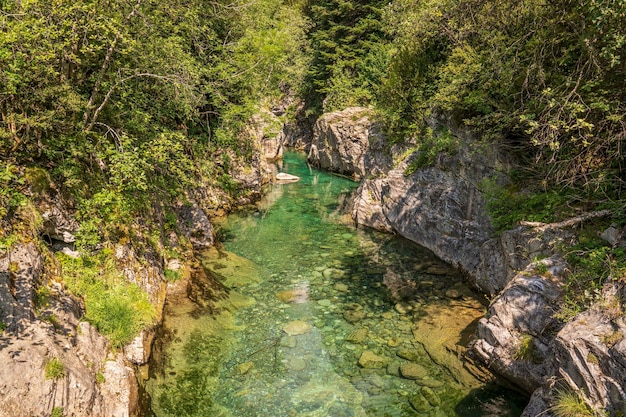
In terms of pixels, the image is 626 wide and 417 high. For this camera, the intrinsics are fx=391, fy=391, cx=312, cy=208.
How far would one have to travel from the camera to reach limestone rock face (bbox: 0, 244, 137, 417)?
565 cm

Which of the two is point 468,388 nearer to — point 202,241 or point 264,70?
point 202,241

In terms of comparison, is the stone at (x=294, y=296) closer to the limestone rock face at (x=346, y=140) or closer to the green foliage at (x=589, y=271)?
the green foliage at (x=589, y=271)

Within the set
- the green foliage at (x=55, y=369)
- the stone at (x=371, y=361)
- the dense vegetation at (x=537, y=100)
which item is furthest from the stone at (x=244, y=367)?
the dense vegetation at (x=537, y=100)

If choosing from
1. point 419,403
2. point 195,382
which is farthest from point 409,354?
point 195,382

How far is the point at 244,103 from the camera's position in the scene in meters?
17.7

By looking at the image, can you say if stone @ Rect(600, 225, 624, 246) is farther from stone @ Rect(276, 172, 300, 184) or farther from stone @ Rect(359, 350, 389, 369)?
stone @ Rect(276, 172, 300, 184)

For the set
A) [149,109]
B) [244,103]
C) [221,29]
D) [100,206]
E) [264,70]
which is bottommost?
[100,206]

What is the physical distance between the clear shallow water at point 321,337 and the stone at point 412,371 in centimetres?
3

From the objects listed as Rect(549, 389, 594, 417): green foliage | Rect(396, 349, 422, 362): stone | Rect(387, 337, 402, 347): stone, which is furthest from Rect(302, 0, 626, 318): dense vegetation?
Rect(387, 337, 402, 347): stone

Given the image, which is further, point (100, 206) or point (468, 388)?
point (100, 206)

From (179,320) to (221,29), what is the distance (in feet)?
43.8

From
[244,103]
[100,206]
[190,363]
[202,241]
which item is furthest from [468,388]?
[244,103]

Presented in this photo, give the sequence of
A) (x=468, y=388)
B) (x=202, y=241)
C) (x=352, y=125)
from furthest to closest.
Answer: (x=352, y=125) < (x=202, y=241) < (x=468, y=388)

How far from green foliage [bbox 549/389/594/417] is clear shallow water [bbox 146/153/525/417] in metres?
1.76
